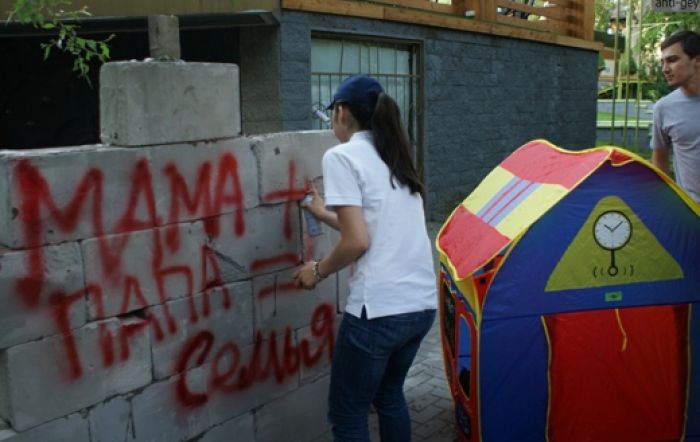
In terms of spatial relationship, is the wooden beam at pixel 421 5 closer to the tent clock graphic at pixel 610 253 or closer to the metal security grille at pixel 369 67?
the metal security grille at pixel 369 67

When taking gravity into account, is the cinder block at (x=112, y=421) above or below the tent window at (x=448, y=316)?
below

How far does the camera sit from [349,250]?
8.39ft

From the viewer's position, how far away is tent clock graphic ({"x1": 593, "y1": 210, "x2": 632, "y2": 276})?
115 inches

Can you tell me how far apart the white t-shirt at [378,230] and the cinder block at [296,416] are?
970mm

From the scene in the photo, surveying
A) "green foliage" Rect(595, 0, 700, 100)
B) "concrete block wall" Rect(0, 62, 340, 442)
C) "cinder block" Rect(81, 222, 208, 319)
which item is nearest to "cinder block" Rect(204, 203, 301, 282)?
"concrete block wall" Rect(0, 62, 340, 442)

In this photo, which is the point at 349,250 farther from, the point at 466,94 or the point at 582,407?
the point at 466,94

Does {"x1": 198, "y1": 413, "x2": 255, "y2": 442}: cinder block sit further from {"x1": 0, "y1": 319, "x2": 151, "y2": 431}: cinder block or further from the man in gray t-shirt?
the man in gray t-shirt

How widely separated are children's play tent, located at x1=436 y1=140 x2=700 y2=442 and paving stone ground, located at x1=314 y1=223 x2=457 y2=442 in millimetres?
546

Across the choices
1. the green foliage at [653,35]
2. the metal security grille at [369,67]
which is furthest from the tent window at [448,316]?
the green foliage at [653,35]

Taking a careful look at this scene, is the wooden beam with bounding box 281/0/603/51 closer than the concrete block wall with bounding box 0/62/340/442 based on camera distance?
No

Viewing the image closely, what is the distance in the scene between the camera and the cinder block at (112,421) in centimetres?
266

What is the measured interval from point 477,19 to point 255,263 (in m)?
7.44

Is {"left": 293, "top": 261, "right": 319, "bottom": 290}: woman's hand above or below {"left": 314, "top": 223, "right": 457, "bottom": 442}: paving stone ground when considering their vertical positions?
above
